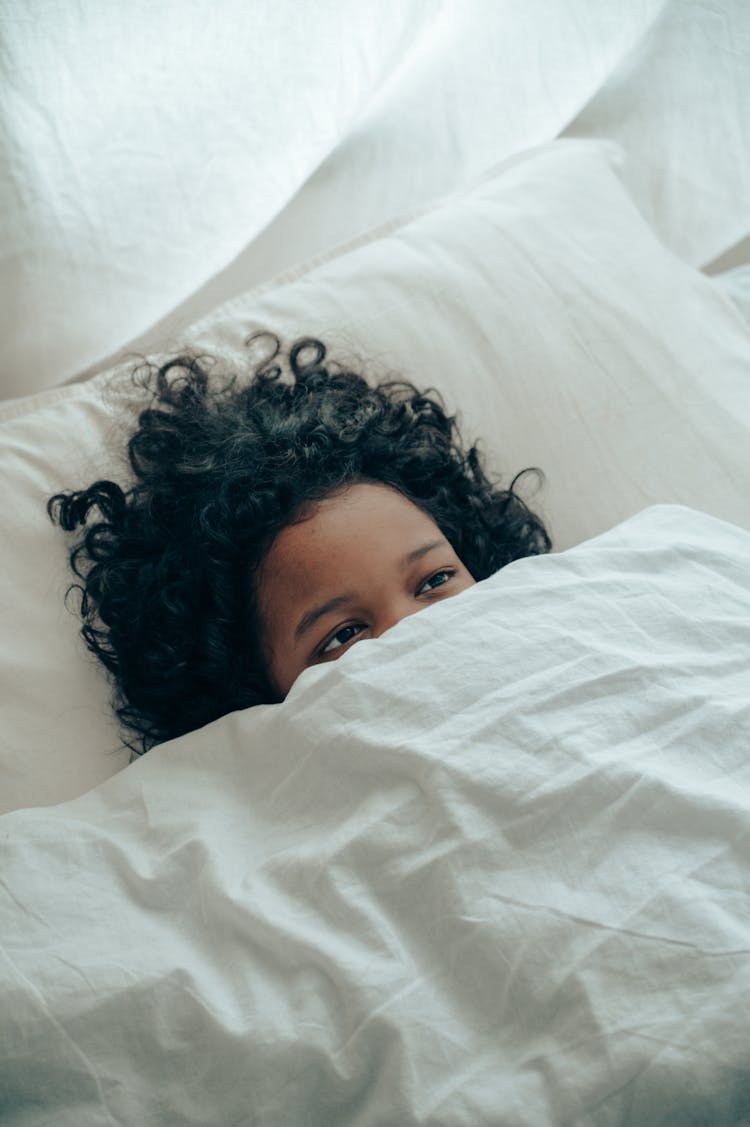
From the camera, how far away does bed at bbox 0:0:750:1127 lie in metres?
0.58

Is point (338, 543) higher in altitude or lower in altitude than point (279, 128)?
lower

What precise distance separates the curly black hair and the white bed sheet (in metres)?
0.14

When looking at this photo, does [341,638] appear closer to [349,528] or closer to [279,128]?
[349,528]

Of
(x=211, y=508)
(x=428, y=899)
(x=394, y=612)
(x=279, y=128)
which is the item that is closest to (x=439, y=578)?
(x=394, y=612)

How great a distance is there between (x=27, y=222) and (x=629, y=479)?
0.62 m

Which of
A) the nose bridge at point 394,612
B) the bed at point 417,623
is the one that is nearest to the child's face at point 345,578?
the nose bridge at point 394,612

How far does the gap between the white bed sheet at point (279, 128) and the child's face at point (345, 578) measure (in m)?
0.36

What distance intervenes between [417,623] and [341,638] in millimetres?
136

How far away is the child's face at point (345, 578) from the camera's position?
853mm

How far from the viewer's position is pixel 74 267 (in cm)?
102

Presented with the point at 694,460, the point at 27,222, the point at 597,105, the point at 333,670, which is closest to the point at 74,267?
the point at 27,222

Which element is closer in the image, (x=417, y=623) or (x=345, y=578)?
(x=417, y=623)

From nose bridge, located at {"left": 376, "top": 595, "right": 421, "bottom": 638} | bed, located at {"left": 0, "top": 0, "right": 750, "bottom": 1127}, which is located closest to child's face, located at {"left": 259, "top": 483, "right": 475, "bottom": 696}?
nose bridge, located at {"left": 376, "top": 595, "right": 421, "bottom": 638}

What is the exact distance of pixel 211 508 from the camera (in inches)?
35.7
